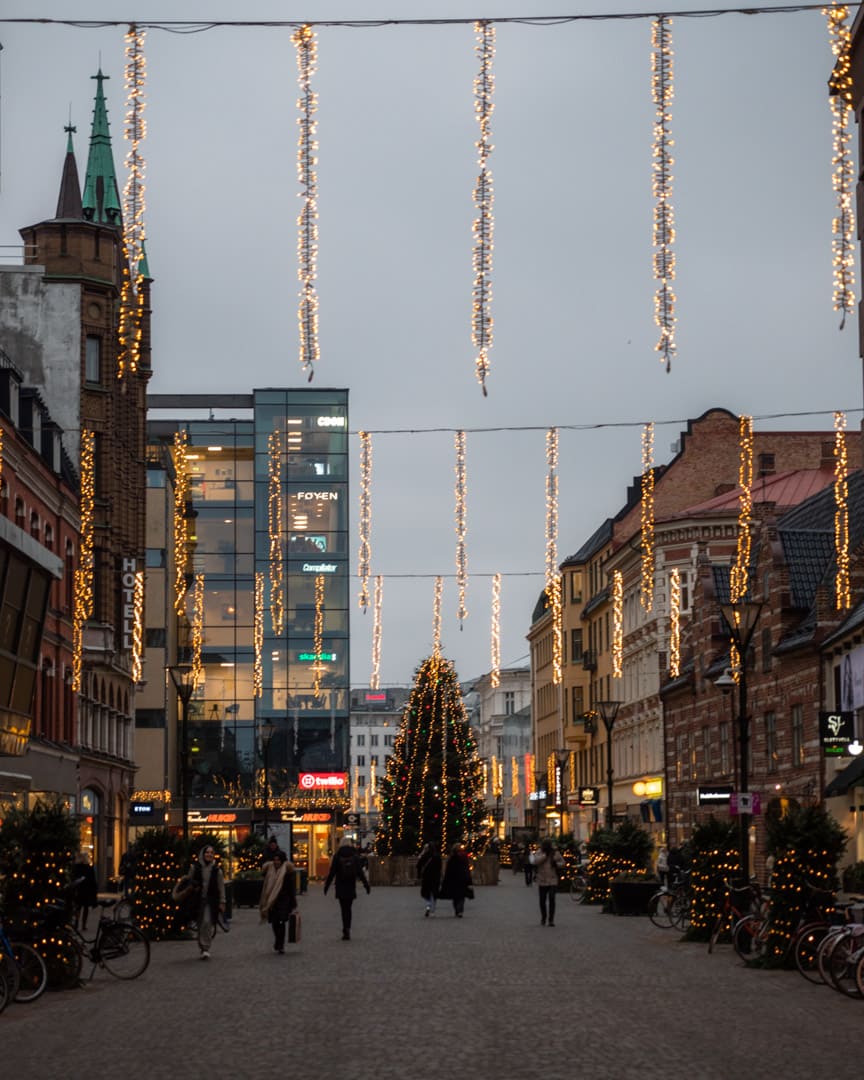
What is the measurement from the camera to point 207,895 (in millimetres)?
29109

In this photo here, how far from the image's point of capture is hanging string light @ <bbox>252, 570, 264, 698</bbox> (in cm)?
8750

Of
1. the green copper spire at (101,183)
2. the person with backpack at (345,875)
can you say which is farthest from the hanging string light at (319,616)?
the person with backpack at (345,875)

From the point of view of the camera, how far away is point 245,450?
301 feet

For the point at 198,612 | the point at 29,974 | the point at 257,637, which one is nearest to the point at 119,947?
the point at 29,974

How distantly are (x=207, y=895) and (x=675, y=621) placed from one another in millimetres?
39236

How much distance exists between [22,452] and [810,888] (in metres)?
27.2

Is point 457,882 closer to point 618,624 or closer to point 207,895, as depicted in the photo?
point 207,895

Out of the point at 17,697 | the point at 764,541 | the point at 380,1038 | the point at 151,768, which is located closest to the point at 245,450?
the point at 151,768

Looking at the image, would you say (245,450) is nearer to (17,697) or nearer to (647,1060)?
(17,697)

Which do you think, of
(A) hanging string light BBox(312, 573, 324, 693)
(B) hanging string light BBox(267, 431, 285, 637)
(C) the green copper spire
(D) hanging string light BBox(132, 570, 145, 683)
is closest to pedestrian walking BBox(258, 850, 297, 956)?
(D) hanging string light BBox(132, 570, 145, 683)

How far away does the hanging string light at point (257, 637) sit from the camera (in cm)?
8750

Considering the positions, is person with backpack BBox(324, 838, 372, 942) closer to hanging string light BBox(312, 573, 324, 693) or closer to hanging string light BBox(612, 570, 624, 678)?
hanging string light BBox(612, 570, 624, 678)

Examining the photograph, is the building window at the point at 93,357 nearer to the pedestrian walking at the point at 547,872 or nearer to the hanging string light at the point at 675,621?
the hanging string light at the point at 675,621

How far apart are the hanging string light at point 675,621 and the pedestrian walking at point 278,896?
37620mm
